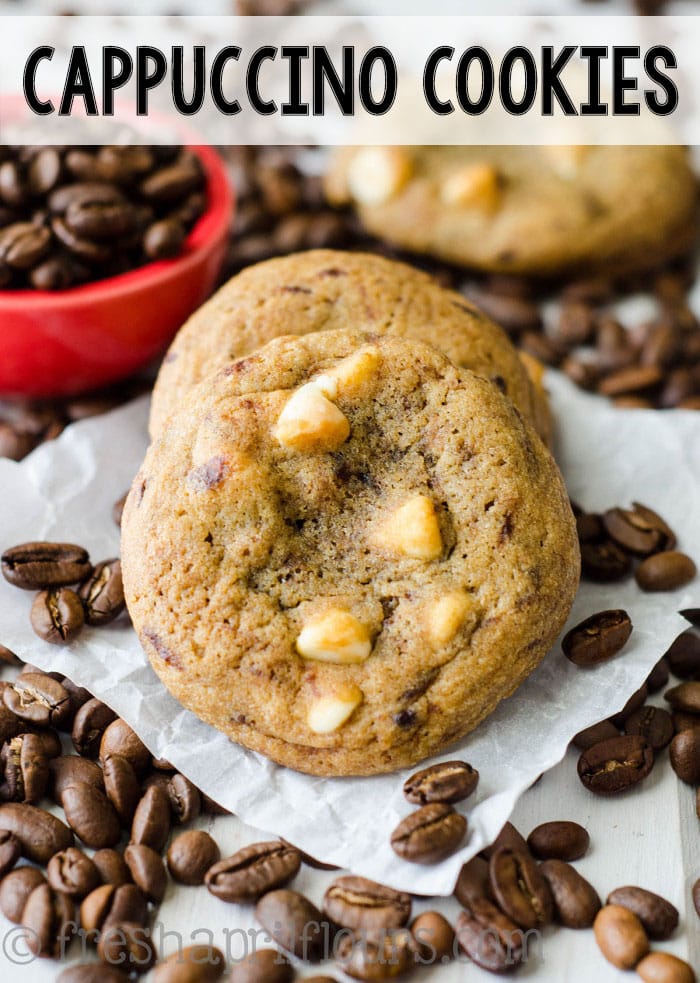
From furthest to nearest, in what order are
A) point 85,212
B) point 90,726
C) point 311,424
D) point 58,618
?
point 85,212, point 58,618, point 90,726, point 311,424

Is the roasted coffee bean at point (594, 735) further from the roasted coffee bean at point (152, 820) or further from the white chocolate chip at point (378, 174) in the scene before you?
the white chocolate chip at point (378, 174)

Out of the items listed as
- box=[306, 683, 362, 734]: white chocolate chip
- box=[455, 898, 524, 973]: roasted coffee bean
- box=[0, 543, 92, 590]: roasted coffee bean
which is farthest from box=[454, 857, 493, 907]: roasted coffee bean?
box=[0, 543, 92, 590]: roasted coffee bean

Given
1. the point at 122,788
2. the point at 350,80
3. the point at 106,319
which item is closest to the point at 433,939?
the point at 122,788

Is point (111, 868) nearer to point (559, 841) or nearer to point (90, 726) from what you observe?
point (90, 726)

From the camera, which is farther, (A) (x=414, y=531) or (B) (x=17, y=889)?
(A) (x=414, y=531)

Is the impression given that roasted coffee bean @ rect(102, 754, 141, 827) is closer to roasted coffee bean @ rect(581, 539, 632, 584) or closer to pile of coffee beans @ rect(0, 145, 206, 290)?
roasted coffee bean @ rect(581, 539, 632, 584)

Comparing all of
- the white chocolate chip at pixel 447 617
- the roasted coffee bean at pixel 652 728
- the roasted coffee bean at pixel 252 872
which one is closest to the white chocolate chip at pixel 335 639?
the white chocolate chip at pixel 447 617
